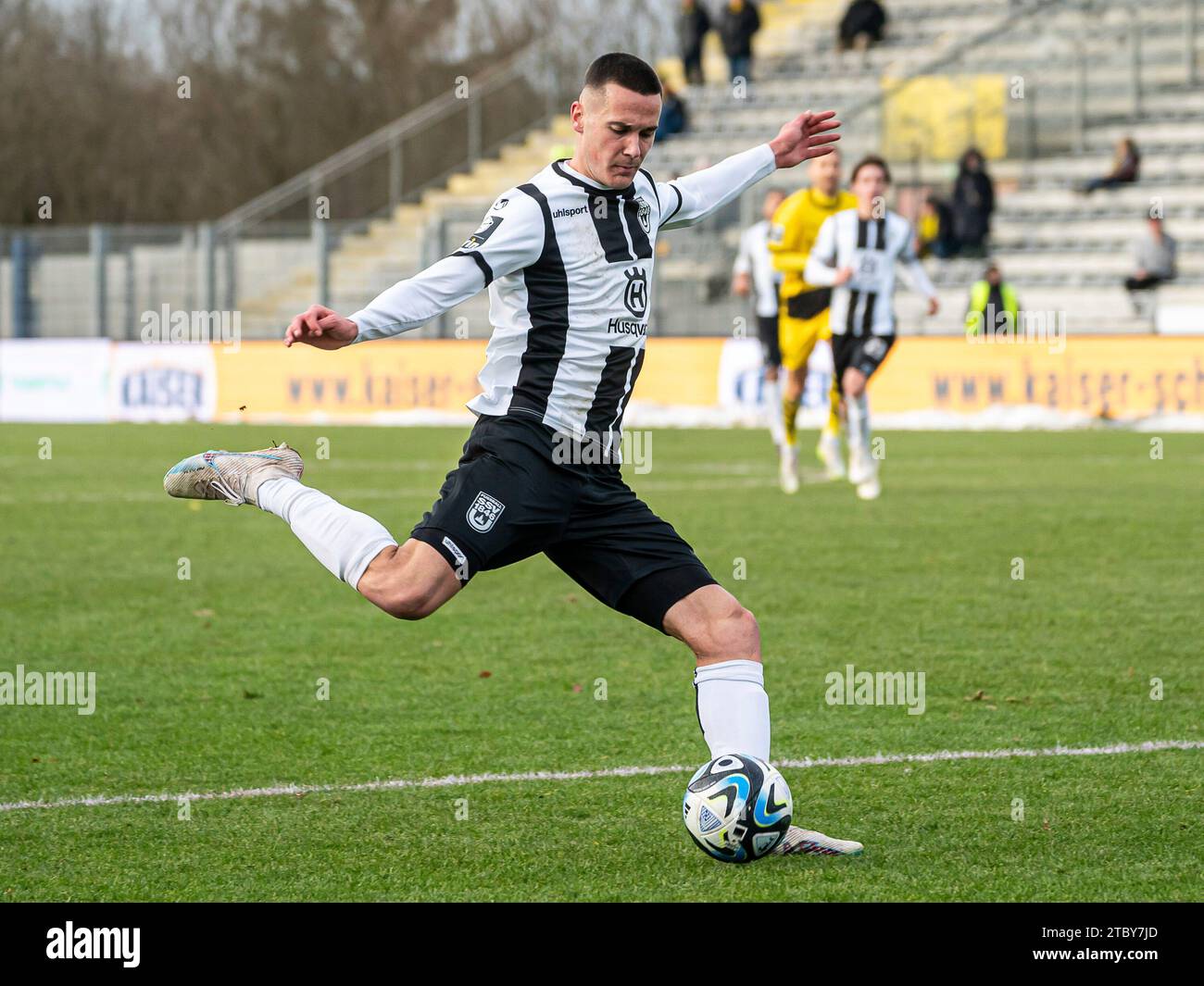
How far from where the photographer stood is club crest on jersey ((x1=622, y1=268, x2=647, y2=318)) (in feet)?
16.8

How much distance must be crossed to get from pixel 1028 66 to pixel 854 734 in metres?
25.5

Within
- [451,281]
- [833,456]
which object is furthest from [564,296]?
[833,456]

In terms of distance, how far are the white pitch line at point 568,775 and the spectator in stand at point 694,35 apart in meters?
29.2

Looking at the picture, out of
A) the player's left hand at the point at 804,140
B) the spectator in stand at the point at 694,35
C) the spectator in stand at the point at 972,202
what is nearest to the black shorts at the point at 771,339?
the spectator in stand at the point at 972,202

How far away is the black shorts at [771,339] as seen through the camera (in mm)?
17859

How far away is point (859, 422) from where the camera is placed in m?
14.5

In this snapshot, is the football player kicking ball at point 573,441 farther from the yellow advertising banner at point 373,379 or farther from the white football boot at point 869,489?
the yellow advertising banner at point 373,379

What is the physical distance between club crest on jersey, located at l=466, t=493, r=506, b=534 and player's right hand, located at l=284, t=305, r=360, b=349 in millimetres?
566

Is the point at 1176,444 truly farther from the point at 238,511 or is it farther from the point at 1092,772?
the point at 1092,772

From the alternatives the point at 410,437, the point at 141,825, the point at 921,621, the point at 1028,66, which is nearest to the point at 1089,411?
the point at 410,437

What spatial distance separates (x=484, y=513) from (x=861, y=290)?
10.4 m

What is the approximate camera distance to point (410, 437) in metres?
21.9

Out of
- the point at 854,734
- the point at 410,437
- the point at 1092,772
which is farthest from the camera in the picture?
the point at 410,437

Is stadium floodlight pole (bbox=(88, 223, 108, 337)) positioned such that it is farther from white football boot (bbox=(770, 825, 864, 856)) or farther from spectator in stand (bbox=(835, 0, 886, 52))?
white football boot (bbox=(770, 825, 864, 856))
